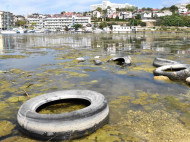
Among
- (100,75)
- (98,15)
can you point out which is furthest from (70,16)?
(100,75)

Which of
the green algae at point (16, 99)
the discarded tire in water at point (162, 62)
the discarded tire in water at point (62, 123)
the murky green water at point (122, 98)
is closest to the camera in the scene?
the discarded tire in water at point (62, 123)

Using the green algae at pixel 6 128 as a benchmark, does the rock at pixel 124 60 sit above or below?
above

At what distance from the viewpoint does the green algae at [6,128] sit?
4469 mm

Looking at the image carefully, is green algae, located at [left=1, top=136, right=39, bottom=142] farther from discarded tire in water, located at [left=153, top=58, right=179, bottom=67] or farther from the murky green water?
discarded tire in water, located at [left=153, top=58, right=179, bottom=67]

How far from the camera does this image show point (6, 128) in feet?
15.3

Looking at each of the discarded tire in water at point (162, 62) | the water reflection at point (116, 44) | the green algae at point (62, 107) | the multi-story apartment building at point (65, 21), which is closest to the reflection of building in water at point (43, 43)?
the water reflection at point (116, 44)

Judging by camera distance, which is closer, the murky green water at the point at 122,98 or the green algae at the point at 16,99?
the murky green water at the point at 122,98

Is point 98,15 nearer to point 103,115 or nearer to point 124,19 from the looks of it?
point 124,19

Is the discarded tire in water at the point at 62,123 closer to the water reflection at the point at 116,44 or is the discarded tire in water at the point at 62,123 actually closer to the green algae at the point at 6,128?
the green algae at the point at 6,128

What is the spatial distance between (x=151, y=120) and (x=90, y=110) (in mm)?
1885

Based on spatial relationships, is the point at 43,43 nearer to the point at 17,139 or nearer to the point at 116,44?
the point at 116,44

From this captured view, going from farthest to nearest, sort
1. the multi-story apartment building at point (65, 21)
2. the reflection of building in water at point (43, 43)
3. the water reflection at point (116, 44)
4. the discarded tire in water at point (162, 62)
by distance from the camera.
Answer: the multi-story apartment building at point (65, 21) → the reflection of building in water at point (43, 43) → the water reflection at point (116, 44) → the discarded tire in water at point (162, 62)

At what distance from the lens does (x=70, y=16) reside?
145m

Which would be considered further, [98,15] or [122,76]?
[98,15]
